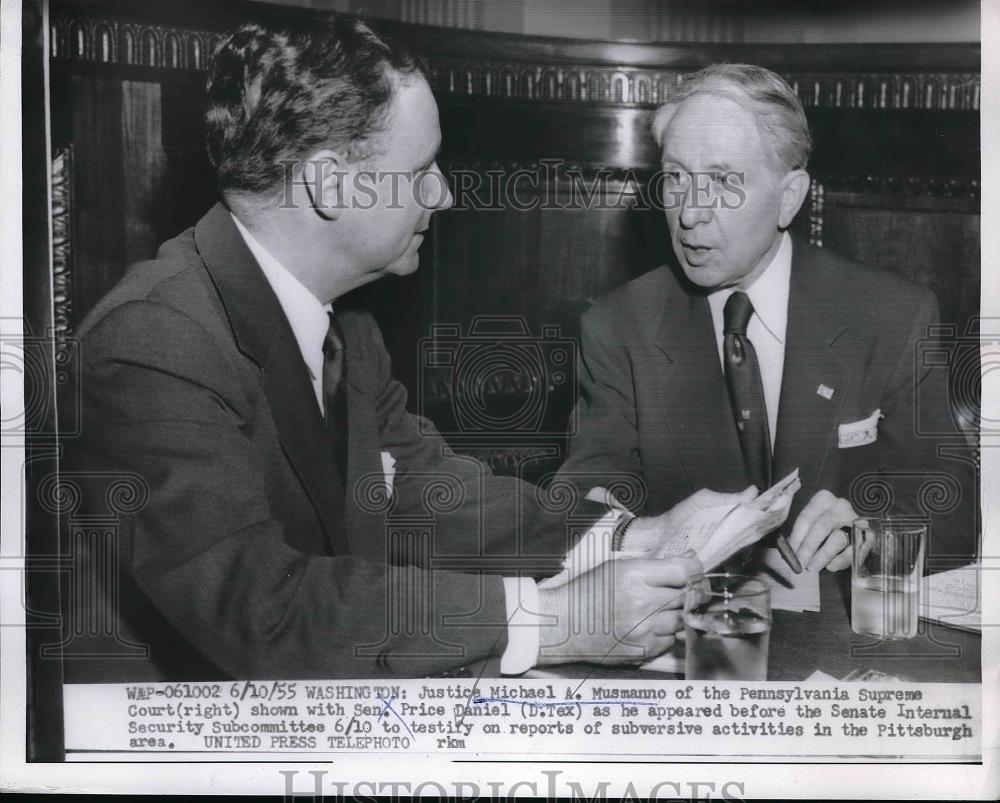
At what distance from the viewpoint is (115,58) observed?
6.74 feet

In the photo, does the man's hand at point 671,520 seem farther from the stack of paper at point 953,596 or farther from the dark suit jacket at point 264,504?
the stack of paper at point 953,596

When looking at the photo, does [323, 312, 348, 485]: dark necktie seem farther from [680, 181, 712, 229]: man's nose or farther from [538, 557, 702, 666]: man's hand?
[680, 181, 712, 229]: man's nose

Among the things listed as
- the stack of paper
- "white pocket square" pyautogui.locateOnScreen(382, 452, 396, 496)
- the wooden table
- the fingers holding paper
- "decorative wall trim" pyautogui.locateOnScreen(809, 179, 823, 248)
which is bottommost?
the wooden table

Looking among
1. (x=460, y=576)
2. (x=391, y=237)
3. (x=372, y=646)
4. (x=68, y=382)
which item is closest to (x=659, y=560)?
(x=460, y=576)

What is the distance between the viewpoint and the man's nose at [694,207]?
6.77 ft

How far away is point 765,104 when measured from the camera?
81.7 inches

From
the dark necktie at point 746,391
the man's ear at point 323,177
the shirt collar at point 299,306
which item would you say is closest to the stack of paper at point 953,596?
the dark necktie at point 746,391

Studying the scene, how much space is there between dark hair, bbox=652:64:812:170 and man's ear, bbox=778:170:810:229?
0.06 feet

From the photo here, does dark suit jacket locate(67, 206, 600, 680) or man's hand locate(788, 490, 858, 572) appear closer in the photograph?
dark suit jacket locate(67, 206, 600, 680)

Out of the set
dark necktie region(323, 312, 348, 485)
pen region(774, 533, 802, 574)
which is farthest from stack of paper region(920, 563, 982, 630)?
dark necktie region(323, 312, 348, 485)

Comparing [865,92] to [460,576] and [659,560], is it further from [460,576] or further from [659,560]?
[460,576]

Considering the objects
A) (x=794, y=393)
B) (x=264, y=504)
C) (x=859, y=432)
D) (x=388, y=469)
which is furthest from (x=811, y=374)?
(x=264, y=504)

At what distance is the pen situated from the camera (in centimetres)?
→ 208

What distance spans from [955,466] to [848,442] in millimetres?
226
